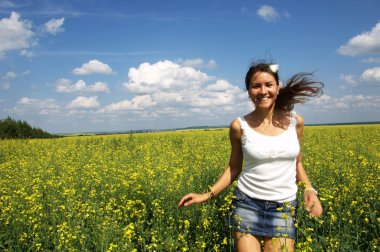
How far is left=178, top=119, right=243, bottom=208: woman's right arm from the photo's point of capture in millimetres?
2811

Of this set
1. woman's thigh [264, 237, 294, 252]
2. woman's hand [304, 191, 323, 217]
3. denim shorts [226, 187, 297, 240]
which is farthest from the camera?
woman's hand [304, 191, 323, 217]

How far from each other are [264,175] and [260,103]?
22.8 inches

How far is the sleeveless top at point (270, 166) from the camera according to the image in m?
2.63

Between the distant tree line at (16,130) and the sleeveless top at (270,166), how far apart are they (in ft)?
103

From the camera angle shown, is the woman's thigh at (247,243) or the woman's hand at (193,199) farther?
the woman's hand at (193,199)

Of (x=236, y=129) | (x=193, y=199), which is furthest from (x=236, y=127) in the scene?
(x=193, y=199)

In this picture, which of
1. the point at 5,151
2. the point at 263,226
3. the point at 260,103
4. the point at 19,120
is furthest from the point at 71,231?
the point at 19,120

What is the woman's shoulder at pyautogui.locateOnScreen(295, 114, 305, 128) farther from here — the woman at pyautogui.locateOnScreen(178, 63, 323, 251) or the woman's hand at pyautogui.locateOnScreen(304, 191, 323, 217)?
the woman's hand at pyautogui.locateOnScreen(304, 191, 323, 217)

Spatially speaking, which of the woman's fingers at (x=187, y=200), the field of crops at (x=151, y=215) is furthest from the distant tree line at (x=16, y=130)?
the woman's fingers at (x=187, y=200)

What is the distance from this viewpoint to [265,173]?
8.69 feet

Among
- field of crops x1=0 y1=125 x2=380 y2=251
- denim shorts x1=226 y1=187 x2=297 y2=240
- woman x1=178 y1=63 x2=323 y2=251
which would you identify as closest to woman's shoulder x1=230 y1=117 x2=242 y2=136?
woman x1=178 y1=63 x2=323 y2=251

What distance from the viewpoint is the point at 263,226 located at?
2.60 m

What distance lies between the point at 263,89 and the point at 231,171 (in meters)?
0.79

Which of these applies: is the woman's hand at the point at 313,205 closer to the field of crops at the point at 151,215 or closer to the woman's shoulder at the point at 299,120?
the field of crops at the point at 151,215
